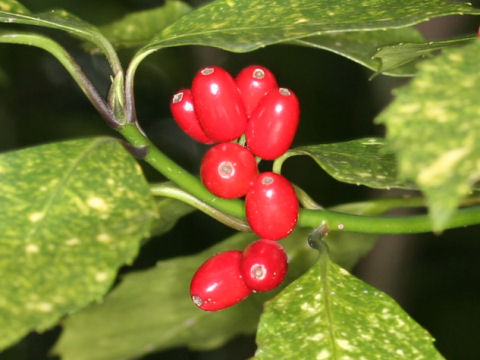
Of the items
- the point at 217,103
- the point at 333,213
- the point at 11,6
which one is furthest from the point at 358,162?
the point at 11,6

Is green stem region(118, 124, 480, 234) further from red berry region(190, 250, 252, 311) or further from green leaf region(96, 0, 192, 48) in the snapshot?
green leaf region(96, 0, 192, 48)

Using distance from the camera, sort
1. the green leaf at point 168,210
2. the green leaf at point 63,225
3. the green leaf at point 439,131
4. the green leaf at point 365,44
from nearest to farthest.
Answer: the green leaf at point 439,131, the green leaf at point 63,225, the green leaf at point 365,44, the green leaf at point 168,210

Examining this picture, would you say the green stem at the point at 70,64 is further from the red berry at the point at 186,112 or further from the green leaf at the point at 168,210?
the green leaf at the point at 168,210

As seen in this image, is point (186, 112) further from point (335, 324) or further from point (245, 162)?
point (335, 324)

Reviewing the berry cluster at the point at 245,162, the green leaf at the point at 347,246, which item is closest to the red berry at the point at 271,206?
the berry cluster at the point at 245,162

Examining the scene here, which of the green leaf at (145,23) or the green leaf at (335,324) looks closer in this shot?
the green leaf at (335,324)

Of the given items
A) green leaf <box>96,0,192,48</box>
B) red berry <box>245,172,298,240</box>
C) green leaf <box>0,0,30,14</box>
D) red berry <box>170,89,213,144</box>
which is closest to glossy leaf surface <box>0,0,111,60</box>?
green leaf <box>0,0,30,14</box>

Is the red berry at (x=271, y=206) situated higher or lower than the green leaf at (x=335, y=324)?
higher
